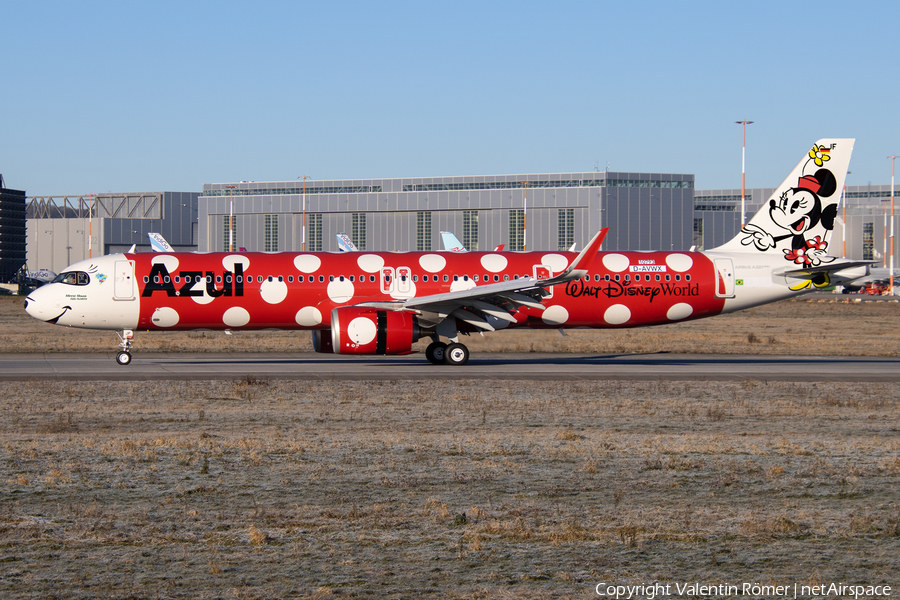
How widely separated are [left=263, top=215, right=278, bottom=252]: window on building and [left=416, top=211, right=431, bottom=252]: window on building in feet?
64.0

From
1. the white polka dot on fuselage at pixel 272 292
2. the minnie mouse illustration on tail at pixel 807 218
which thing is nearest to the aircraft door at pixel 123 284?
the white polka dot on fuselage at pixel 272 292

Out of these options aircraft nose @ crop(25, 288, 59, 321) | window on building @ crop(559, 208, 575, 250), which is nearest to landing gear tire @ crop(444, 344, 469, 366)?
aircraft nose @ crop(25, 288, 59, 321)

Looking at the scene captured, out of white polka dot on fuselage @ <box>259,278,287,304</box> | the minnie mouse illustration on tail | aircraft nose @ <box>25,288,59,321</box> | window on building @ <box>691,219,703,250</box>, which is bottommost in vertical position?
aircraft nose @ <box>25,288,59,321</box>

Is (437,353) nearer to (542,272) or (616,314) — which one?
(542,272)

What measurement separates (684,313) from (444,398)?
13.7m

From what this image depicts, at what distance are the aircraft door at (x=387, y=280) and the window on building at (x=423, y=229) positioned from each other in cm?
8257

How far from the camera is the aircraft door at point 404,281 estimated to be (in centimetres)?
3178

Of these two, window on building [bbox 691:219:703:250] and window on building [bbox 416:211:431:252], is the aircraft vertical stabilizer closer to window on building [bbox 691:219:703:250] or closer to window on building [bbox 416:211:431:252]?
window on building [bbox 416:211:431:252]

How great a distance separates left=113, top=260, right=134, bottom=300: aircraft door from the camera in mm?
30828

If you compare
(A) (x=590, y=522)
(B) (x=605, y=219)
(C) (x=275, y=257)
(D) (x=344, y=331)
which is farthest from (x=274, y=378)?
(B) (x=605, y=219)

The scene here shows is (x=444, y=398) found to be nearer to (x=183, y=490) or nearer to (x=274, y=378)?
(x=274, y=378)

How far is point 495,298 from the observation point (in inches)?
1192

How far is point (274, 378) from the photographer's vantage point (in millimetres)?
26969

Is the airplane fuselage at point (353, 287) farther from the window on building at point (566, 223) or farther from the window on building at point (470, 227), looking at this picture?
the window on building at point (470, 227)
